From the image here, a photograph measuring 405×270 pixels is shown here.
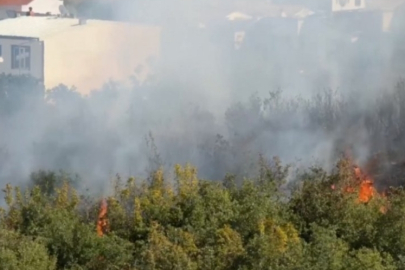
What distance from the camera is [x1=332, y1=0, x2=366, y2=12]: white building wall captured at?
39.2 ft

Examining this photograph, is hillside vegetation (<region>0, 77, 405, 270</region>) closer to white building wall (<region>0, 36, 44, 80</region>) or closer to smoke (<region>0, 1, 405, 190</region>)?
smoke (<region>0, 1, 405, 190</region>)

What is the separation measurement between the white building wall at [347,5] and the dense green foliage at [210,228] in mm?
6094

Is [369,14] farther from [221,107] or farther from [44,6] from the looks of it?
[44,6]

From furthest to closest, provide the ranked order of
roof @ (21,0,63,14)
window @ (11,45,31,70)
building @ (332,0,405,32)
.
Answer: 1. roof @ (21,0,63,14)
2. window @ (11,45,31,70)
3. building @ (332,0,405,32)

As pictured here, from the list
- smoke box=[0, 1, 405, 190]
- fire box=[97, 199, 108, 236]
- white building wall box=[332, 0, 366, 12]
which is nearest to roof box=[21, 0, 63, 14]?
smoke box=[0, 1, 405, 190]

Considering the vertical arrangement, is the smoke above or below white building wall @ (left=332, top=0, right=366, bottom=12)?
below

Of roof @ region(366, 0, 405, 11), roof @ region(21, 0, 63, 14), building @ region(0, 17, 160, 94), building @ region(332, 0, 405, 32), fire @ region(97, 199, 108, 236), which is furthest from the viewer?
roof @ region(21, 0, 63, 14)

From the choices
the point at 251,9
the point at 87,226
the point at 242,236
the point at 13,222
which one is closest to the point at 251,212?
the point at 242,236

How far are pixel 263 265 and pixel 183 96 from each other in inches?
236

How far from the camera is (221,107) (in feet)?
34.8

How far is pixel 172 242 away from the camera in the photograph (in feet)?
17.3

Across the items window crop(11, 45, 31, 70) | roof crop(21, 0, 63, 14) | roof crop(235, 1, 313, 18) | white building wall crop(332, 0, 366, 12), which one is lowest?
window crop(11, 45, 31, 70)

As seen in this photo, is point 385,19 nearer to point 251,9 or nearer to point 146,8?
point 251,9

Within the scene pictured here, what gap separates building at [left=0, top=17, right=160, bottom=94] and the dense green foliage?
7.63 m
